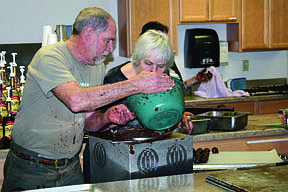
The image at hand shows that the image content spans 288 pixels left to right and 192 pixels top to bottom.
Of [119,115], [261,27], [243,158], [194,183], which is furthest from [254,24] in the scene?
[194,183]

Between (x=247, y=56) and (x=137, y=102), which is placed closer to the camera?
(x=137, y=102)

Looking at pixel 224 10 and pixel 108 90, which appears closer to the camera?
pixel 108 90

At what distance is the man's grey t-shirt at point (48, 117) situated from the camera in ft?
6.31

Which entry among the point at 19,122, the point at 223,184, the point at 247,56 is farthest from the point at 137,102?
the point at 247,56

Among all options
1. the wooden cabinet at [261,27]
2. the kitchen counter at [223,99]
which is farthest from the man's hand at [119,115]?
the wooden cabinet at [261,27]

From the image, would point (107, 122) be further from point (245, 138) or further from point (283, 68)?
point (283, 68)

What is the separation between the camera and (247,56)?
5.54 m

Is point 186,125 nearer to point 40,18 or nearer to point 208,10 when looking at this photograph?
point 208,10

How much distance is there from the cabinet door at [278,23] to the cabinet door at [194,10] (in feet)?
2.83

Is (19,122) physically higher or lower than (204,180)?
higher

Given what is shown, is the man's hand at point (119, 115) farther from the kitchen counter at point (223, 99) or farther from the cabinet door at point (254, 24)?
the cabinet door at point (254, 24)

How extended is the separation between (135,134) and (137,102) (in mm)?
291

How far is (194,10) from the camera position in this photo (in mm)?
4871

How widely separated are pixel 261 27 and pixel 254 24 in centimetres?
10
